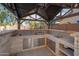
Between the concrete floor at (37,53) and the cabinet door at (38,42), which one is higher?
the cabinet door at (38,42)

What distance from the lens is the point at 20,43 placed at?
5.36 ft

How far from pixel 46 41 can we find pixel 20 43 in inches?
12.7

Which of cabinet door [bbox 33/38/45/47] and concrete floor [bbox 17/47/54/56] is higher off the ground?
cabinet door [bbox 33/38/45/47]

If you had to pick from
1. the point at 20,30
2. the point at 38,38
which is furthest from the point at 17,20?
the point at 38,38

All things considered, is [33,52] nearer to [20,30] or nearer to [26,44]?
[26,44]

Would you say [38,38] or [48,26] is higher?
[48,26]

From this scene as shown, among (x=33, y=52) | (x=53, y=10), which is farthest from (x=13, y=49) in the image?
(x=53, y=10)

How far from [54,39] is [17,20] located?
0.52 meters

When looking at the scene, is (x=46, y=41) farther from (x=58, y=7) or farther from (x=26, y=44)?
(x=58, y=7)

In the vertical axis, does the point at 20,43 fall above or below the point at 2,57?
above

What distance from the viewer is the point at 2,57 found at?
5.25 feet

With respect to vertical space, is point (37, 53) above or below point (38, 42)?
below

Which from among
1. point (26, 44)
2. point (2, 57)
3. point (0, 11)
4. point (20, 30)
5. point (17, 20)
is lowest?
point (2, 57)

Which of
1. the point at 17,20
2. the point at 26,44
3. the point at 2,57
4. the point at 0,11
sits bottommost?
the point at 2,57
